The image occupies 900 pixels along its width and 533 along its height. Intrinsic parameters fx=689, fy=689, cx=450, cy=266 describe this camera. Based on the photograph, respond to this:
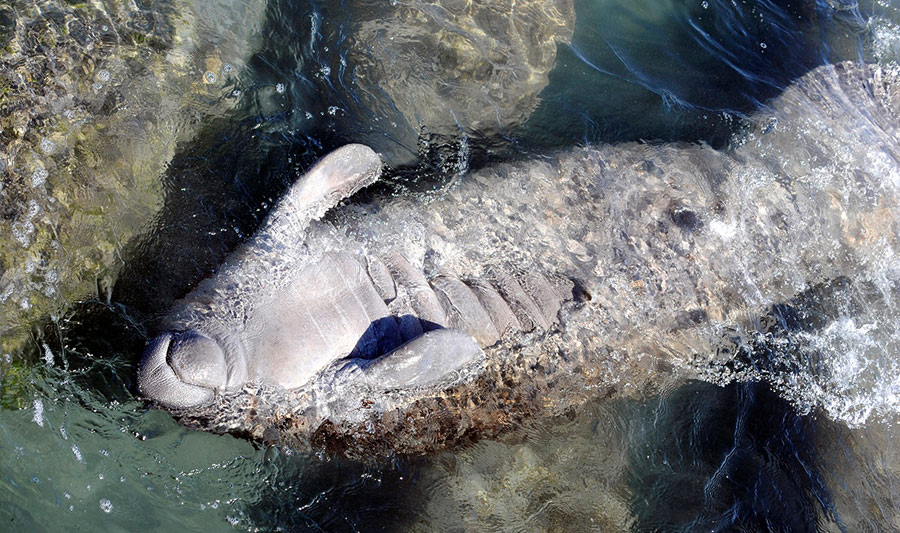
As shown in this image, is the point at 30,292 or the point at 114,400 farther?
the point at 114,400

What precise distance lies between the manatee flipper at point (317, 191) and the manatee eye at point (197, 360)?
0.82 metres

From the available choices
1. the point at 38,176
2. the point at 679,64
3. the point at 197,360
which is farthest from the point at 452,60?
the point at 197,360

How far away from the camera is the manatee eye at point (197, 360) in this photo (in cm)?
331

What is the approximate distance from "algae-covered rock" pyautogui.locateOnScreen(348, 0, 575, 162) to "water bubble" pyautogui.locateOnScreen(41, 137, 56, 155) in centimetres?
204

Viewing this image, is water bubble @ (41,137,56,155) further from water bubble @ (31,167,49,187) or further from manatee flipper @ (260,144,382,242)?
Result: manatee flipper @ (260,144,382,242)

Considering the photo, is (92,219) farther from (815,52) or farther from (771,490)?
→ (815,52)

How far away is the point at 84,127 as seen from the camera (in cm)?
411

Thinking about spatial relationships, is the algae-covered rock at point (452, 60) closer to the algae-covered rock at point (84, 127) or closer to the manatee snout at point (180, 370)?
the algae-covered rock at point (84, 127)

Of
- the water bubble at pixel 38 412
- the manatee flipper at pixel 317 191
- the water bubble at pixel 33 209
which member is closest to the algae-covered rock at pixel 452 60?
the manatee flipper at pixel 317 191

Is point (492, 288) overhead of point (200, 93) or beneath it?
beneath

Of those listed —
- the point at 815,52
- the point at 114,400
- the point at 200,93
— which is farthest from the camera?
the point at 815,52

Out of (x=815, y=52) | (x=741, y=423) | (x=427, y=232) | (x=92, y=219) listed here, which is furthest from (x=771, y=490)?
(x=92, y=219)

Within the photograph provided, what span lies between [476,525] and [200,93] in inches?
137

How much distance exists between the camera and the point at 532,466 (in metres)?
4.56
